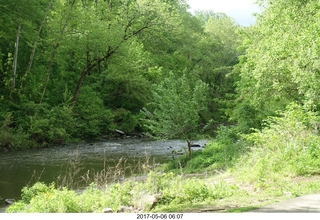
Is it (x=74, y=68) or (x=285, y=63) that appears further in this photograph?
(x=74, y=68)

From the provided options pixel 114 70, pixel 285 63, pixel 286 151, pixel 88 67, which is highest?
pixel 88 67

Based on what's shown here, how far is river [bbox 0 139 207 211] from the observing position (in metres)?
16.6

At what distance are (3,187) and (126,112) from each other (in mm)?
23991

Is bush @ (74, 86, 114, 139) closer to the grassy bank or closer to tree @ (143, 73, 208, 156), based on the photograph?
tree @ (143, 73, 208, 156)

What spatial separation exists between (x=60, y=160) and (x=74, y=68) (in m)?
18.2

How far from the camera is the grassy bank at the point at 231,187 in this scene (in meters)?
8.98

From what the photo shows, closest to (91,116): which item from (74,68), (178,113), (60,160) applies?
(74,68)

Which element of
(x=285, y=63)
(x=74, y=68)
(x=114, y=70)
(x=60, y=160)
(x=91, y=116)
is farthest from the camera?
(x=114, y=70)

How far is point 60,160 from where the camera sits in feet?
71.9

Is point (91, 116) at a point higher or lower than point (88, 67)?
lower
